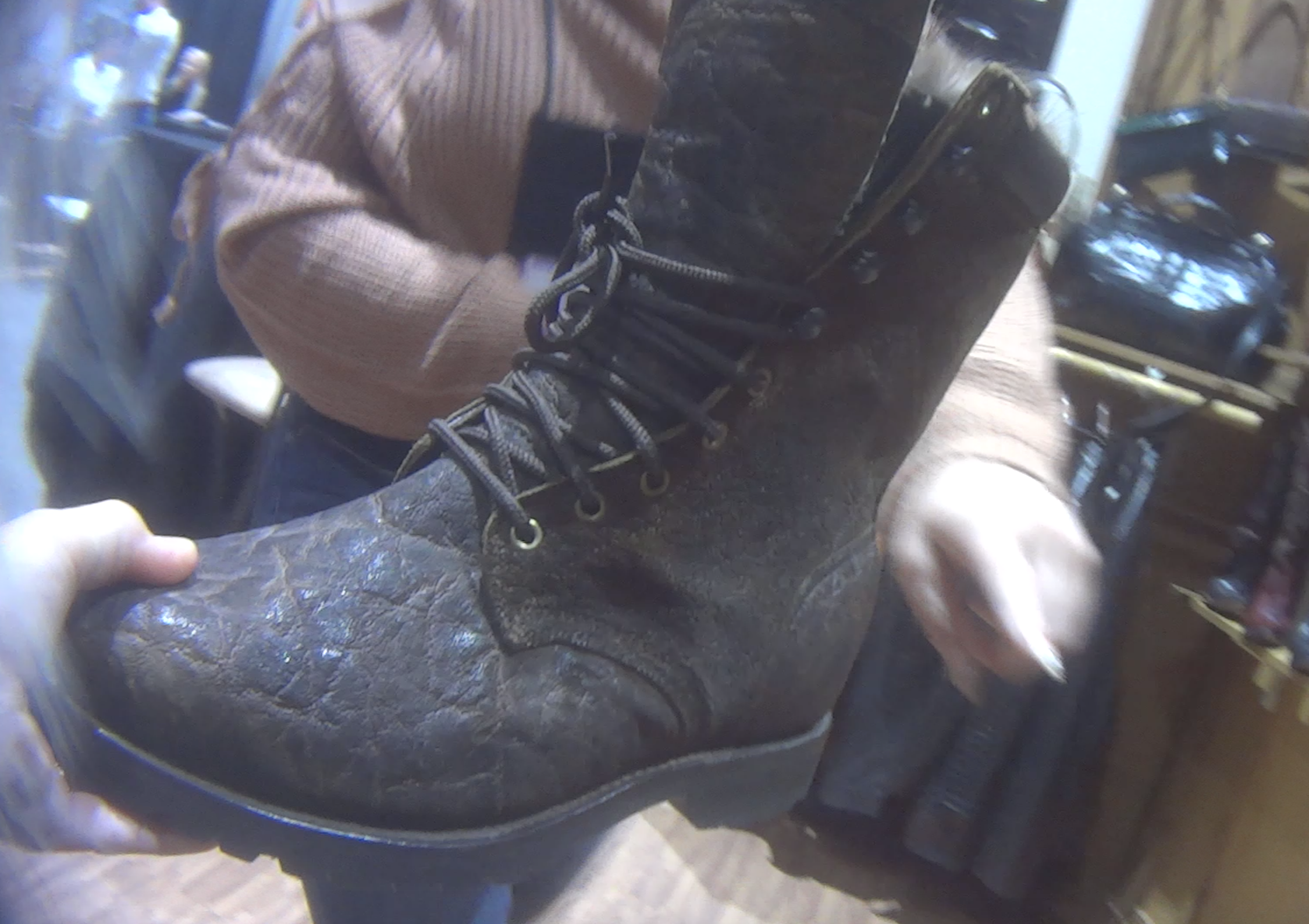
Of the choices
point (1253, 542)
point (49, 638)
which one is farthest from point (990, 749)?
point (49, 638)

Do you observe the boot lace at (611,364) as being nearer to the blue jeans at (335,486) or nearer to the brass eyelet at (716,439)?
the brass eyelet at (716,439)

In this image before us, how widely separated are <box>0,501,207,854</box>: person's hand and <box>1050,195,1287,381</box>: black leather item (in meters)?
0.85

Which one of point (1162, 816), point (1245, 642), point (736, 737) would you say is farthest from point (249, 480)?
point (1162, 816)

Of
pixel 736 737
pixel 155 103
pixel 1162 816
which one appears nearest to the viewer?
pixel 155 103

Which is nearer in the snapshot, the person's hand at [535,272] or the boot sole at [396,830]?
the boot sole at [396,830]

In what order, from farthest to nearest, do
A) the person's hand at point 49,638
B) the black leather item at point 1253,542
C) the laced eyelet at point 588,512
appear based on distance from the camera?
1. the black leather item at point 1253,542
2. the laced eyelet at point 588,512
3. the person's hand at point 49,638

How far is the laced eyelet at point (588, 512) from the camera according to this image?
0.29m

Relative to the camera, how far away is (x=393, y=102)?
338 millimetres

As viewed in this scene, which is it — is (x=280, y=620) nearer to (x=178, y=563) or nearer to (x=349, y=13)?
(x=178, y=563)

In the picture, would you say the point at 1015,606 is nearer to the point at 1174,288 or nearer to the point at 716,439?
the point at 716,439

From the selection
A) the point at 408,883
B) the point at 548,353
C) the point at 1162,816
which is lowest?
the point at 1162,816

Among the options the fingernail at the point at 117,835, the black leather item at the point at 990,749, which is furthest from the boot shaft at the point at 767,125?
the black leather item at the point at 990,749

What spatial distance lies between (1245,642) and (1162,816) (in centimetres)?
24

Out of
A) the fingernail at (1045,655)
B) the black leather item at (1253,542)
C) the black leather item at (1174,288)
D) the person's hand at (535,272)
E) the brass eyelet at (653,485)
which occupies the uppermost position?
the person's hand at (535,272)
